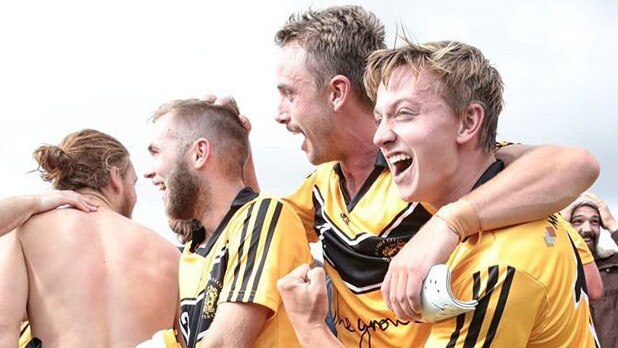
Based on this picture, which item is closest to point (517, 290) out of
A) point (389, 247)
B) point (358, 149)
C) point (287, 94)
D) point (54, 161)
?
point (389, 247)

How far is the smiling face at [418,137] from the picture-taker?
317cm

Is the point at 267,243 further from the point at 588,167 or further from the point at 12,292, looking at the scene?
the point at 12,292

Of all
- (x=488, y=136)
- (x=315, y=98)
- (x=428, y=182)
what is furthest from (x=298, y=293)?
(x=315, y=98)

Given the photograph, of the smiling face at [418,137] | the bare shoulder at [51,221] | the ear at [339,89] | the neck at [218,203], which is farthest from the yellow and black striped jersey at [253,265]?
the bare shoulder at [51,221]

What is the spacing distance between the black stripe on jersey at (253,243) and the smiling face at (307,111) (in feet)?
0.89

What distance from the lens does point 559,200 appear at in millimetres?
3164

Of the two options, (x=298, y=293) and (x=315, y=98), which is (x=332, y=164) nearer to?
(x=315, y=98)

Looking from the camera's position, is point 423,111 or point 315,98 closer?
point 423,111

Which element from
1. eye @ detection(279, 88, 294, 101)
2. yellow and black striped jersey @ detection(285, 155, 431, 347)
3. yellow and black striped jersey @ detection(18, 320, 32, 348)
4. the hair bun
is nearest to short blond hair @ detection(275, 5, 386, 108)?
eye @ detection(279, 88, 294, 101)

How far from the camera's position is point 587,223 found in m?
7.75

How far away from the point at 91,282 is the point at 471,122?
271 centimetres

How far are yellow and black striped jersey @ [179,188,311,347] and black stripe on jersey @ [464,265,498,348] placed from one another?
3.43ft

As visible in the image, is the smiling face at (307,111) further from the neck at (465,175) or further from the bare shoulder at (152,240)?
the bare shoulder at (152,240)

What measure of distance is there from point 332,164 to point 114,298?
5.41 feet
